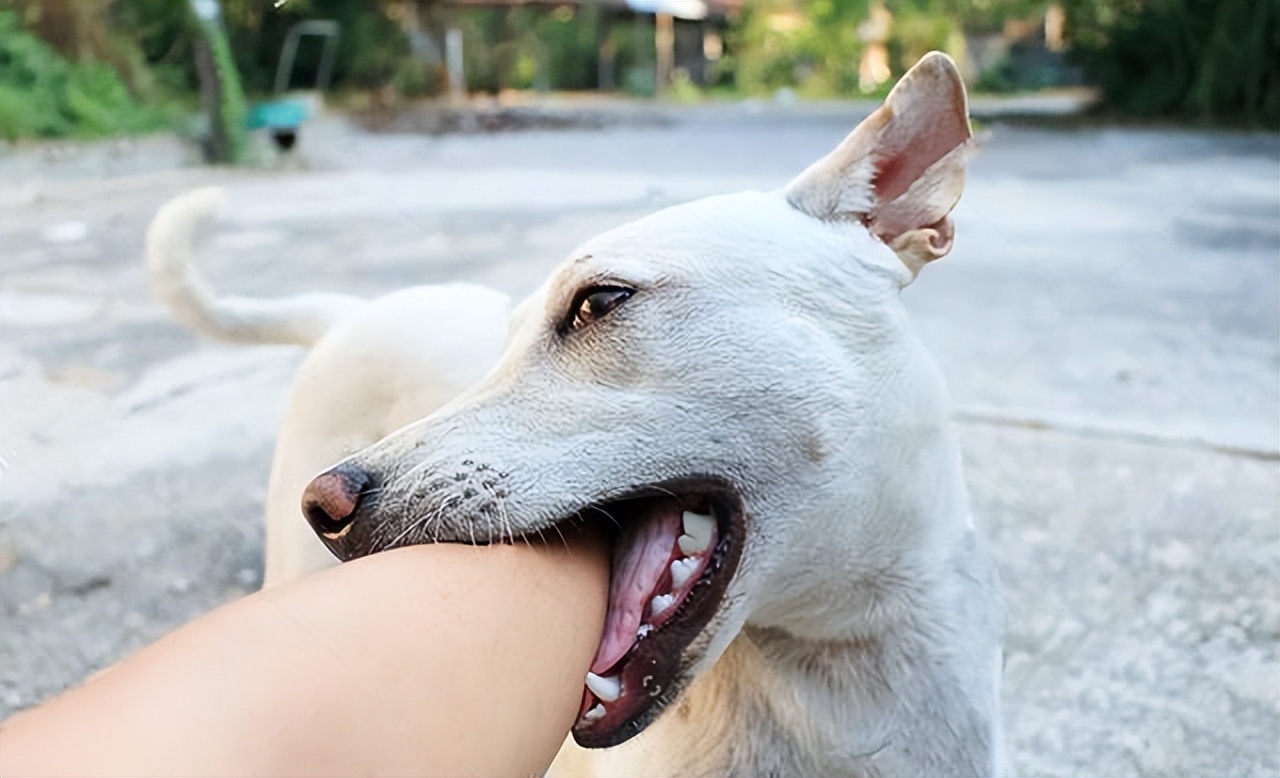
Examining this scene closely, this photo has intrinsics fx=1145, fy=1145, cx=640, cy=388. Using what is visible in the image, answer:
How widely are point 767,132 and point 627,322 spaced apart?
14.4 inches

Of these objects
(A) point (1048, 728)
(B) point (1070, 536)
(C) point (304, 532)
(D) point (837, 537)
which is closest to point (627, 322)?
(D) point (837, 537)

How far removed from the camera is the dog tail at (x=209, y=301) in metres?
1.03

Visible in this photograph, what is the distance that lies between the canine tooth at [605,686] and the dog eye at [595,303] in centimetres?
24

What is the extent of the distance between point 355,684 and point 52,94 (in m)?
0.50

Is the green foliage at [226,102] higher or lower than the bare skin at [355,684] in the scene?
higher

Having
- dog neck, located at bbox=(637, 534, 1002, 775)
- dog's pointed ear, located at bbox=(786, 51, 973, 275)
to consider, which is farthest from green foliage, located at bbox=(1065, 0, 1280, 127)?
dog neck, located at bbox=(637, 534, 1002, 775)

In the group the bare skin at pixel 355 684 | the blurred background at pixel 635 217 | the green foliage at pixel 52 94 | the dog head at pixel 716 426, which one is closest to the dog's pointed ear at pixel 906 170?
the dog head at pixel 716 426

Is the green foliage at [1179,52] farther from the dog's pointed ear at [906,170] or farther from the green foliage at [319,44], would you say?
the green foliage at [319,44]

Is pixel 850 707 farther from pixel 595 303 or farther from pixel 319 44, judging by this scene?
pixel 319 44

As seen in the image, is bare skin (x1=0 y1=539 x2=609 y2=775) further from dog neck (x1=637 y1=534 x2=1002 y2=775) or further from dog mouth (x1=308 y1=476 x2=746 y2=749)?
dog neck (x1=637 y1=534 x2=1002 y2=775)

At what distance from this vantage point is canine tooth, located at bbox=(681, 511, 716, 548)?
755mm

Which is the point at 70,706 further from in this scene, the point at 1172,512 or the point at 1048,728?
the point at 1172,512

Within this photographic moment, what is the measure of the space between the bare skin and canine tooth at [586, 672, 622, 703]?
0.9 inches

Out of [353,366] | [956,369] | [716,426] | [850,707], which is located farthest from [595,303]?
[956,369]
